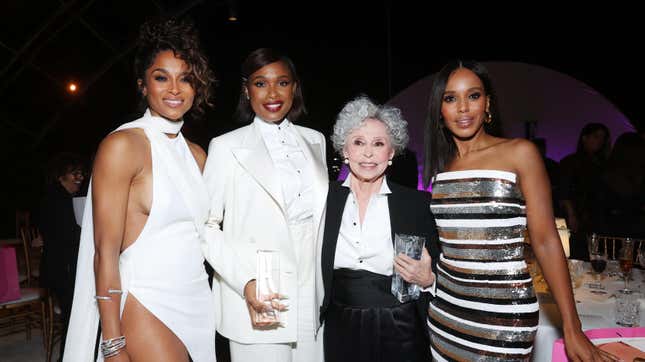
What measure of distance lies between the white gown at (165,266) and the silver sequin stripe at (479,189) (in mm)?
1035

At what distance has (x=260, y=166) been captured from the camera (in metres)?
2.20

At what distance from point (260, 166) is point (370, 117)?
1.98 feet

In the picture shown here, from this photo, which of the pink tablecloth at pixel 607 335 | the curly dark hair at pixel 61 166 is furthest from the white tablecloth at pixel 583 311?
the curly dark hair at pixel 61 166

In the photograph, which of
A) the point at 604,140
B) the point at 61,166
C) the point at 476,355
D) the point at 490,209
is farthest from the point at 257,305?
the point at 604,140

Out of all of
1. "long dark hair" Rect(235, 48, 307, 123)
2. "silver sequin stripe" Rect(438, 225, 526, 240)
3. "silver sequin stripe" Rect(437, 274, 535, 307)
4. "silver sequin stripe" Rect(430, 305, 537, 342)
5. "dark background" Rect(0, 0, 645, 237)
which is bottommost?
"silver sequin stripe" Rect(430, 305, 537, 342)

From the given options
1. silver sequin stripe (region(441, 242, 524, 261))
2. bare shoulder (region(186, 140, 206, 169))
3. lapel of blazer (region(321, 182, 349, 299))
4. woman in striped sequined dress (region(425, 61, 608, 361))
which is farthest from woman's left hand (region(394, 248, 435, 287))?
bare shoulder (region(186, 140, 206, 169))

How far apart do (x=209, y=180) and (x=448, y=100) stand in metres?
1.14

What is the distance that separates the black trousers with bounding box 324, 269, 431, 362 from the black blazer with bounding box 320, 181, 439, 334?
7 centimetres

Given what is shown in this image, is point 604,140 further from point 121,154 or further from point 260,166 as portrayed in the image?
point 121,154

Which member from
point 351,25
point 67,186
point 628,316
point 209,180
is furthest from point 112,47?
point 628,316

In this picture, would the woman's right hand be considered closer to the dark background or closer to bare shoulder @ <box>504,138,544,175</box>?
bare shoulder @ <box>504,138,544,175</box>

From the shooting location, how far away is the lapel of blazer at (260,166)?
2.17m

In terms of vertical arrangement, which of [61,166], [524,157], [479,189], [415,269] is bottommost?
[415,269]

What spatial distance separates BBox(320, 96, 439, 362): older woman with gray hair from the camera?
6.89 ft
